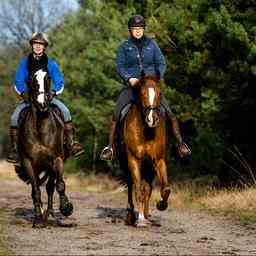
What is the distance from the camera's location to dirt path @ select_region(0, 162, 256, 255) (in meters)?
8.99

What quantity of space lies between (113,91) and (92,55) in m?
2.38

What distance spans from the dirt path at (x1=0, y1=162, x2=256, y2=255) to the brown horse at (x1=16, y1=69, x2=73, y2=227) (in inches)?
26.1

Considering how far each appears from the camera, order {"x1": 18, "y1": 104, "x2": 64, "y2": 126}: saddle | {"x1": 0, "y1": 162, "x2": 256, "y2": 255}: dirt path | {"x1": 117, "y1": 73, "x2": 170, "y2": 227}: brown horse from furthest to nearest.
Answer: {"x1": 18, "y1": 104, "x2": 64, "y2": 126}: saddle < {"x1": 117, "y1": 73, "x2": 170, "y2": 227}: brown horse < {"x1": 0, "y1": 162, "x2": 256, "y2": 255}: dirt path

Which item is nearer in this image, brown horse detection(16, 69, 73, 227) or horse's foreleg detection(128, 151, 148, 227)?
brown horse detection(16, 69, 73, 227)

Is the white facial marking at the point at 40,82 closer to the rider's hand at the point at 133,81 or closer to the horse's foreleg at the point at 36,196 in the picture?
the horse's foreleg at the point at 36,196

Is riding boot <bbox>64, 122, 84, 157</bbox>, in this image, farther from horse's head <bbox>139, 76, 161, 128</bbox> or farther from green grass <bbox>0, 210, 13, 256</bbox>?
green grass <bbox>0, 210, 13, 256</bbox>

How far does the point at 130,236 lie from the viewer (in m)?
10.6

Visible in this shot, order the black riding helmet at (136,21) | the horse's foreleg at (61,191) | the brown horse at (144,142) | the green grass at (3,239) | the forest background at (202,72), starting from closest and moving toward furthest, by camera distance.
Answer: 1. the green grass at (3,239)
2. the brown horse at (144,142)
3. the horse's foreleg at (61,191)
4. the black riding helmet at (136,21)
5. the forest background at (202,72)

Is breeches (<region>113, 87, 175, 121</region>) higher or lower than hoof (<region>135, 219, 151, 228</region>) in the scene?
higher

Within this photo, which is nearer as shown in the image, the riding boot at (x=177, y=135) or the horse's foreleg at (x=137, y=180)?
the horse's foreleg at (x=137, y=180)

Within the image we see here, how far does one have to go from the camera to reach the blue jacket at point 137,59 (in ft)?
41.8

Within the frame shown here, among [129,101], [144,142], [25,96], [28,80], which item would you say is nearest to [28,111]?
[25,96]

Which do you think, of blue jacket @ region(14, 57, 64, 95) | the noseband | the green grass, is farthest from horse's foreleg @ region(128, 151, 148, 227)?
the green grass

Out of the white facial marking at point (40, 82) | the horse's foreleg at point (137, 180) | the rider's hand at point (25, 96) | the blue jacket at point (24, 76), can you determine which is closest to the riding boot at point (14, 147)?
the rider's hand at point (25, 96)
